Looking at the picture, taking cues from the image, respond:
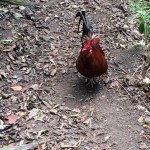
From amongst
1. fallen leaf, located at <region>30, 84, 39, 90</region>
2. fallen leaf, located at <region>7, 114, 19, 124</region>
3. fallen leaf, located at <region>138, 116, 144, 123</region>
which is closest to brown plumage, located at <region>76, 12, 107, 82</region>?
fallen leaf, located at <region>30, 84, 39, 90</region>

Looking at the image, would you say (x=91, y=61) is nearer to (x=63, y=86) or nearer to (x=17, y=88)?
(x=63, y=86)

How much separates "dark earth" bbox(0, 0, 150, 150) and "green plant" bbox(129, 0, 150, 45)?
0.16 metres

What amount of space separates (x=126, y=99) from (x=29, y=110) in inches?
44.8

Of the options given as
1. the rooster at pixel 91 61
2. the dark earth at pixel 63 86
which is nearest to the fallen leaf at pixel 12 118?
the dark earth at pixel 63 86

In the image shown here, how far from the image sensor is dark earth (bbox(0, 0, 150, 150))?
3777 millimetres

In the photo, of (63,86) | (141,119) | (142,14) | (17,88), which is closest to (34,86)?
(17,88)

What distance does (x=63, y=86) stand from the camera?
14.9 feet

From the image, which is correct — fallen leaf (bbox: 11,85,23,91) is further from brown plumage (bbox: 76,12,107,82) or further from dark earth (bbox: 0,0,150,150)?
brown plumage (bbox: 76,12,107,82)

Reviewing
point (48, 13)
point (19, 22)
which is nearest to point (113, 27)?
point (48, 13)

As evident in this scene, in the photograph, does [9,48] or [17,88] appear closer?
[17,88]

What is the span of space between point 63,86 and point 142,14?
1400 mm

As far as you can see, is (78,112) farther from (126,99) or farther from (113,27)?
(113,27)

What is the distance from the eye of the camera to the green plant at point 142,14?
15.9 feet

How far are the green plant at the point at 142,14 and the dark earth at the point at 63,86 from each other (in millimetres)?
159
